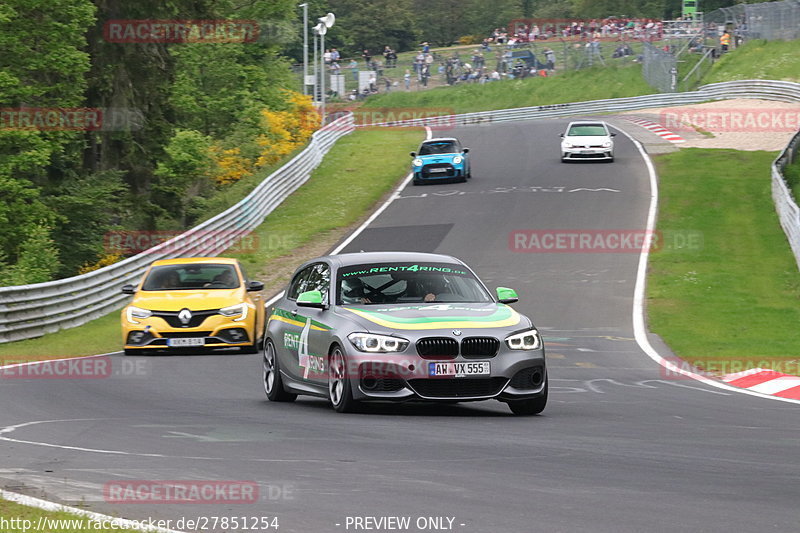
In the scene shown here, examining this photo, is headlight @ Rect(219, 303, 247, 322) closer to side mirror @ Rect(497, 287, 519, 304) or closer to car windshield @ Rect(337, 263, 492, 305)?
car windshield @ Rect(337, 263, 492, 305)

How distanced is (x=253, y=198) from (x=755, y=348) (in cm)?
2197

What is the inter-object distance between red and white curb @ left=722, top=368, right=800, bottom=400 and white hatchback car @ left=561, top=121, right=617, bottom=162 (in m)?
32.0

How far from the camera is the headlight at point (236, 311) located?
1908cm

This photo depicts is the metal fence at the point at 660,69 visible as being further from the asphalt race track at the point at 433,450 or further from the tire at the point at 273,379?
the tire at the point at 273,379

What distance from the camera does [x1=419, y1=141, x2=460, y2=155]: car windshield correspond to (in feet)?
148

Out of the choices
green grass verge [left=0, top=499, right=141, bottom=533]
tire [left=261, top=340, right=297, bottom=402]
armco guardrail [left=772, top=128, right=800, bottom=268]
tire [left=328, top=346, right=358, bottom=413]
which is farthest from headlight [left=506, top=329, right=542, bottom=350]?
armco guardrail [left=772, top=128, right=800, bottom=268]

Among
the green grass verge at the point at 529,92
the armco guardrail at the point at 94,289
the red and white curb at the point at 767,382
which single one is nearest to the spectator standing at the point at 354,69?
the green grass verge at the point at 529,92

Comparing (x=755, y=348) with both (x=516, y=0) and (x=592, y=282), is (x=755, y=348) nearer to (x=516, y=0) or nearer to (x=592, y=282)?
(x=592, y=282)

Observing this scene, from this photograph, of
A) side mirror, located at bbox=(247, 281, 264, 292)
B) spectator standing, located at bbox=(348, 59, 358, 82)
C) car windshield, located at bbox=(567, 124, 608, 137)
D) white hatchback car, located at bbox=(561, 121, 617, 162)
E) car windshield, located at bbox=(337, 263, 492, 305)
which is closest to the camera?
car windshield, located at bbox=(337, 263, 492, 305)

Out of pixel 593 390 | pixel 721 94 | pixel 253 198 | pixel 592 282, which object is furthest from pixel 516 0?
pixel 593 390

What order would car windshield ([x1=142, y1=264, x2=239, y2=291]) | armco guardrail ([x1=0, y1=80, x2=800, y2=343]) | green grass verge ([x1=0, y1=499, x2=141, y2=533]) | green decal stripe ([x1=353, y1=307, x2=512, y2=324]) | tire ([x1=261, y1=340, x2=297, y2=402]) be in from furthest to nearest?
armco guardrail ([x1=0, y1=80, x2=800, y2=343])
car windshield ([x1=142, y1=264, x2=239, y2=291])
tire ([x1=261, y1=340, x2=297, y2=402])
green decal stripe ([x1=353, y1=307, x2=512, y2=324])
green grass verge ([x1=0, y1=499, x2=141, y2=533])

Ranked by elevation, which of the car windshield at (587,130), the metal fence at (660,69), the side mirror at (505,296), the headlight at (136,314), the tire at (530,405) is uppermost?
the metal fence at (660,69)

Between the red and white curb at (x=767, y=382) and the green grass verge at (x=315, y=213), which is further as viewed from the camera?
the green grass verge at (x=315, y=213)

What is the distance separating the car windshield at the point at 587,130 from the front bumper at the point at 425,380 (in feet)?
125
